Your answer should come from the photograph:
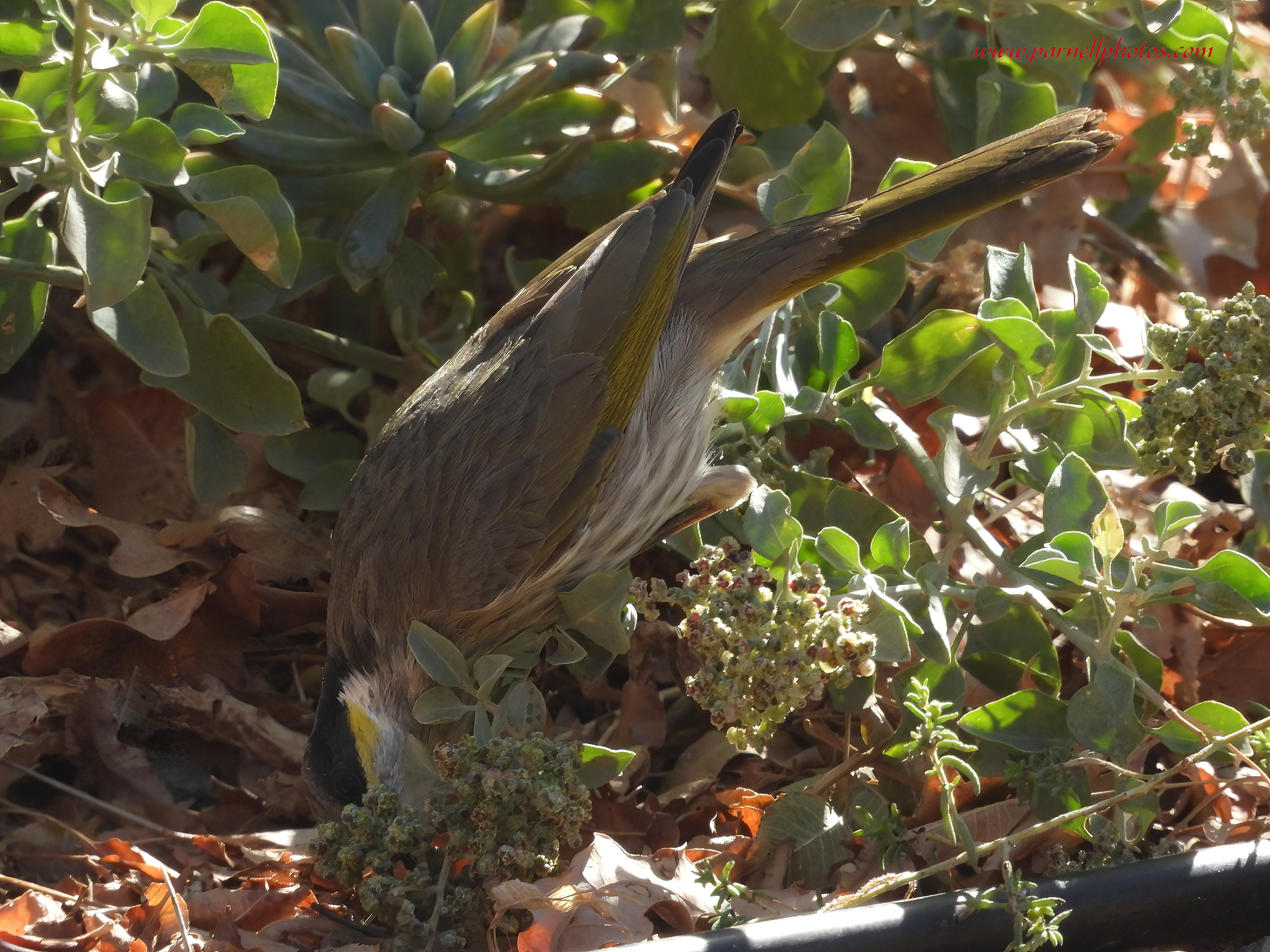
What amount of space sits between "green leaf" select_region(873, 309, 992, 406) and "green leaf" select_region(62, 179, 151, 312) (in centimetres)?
166

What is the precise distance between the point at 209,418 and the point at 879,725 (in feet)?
6.18

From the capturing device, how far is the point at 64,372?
12.0 ft

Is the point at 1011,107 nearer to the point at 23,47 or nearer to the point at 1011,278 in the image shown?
the point at 1011,278

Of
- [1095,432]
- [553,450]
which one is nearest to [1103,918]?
[1095,432]

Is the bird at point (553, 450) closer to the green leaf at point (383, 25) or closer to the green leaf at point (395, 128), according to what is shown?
the green leaf at point (395, 128)

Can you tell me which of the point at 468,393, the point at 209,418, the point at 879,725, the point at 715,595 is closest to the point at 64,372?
the point at 209,418

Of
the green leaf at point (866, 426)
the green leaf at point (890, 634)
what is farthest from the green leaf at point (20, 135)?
the green leaf at point (890, 634)

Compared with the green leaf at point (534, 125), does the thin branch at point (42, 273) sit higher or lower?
lower

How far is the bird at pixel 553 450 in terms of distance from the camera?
A: 2.76 m

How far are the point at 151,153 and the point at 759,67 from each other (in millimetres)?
1875

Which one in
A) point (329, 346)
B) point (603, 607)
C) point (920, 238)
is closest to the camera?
point (603, 607)

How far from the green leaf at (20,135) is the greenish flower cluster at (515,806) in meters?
1.58

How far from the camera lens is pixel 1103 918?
215 centimetres

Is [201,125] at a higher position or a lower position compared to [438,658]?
higher
